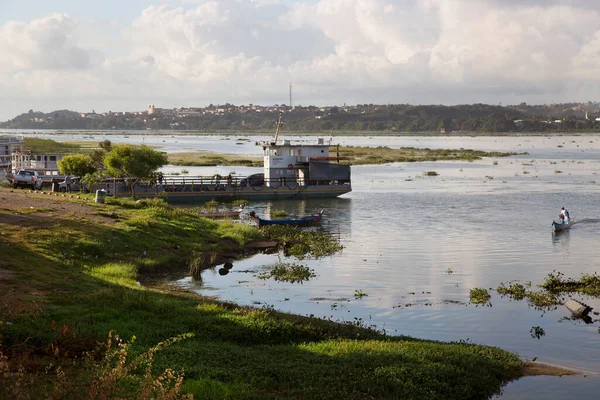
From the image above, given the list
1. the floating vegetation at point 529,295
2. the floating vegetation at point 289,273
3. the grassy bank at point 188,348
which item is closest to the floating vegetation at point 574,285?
the floating vegetation at point 529,295

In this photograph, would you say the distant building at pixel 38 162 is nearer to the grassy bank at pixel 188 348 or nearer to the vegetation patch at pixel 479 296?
the grassy bank at pixel 188 348

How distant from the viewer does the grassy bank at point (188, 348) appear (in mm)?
13242

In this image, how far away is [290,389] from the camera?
46.4 ft

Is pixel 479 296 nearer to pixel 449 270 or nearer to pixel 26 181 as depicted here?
pixel 449 270

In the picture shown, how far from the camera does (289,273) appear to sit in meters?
30.2

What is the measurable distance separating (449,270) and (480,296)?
541 cm

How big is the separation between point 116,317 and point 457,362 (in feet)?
27.4

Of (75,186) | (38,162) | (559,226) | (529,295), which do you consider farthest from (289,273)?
(38,162)

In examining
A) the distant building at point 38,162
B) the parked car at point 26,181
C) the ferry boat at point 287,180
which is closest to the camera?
the parked car at point 26,181

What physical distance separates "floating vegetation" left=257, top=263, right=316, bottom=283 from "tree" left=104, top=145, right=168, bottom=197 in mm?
26178

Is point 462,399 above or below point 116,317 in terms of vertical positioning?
below

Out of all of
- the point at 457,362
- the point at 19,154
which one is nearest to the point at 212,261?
the point at 457,362

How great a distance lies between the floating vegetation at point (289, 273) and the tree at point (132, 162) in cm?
2618

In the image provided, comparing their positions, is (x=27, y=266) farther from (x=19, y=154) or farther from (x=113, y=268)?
(x=19, y=154)
